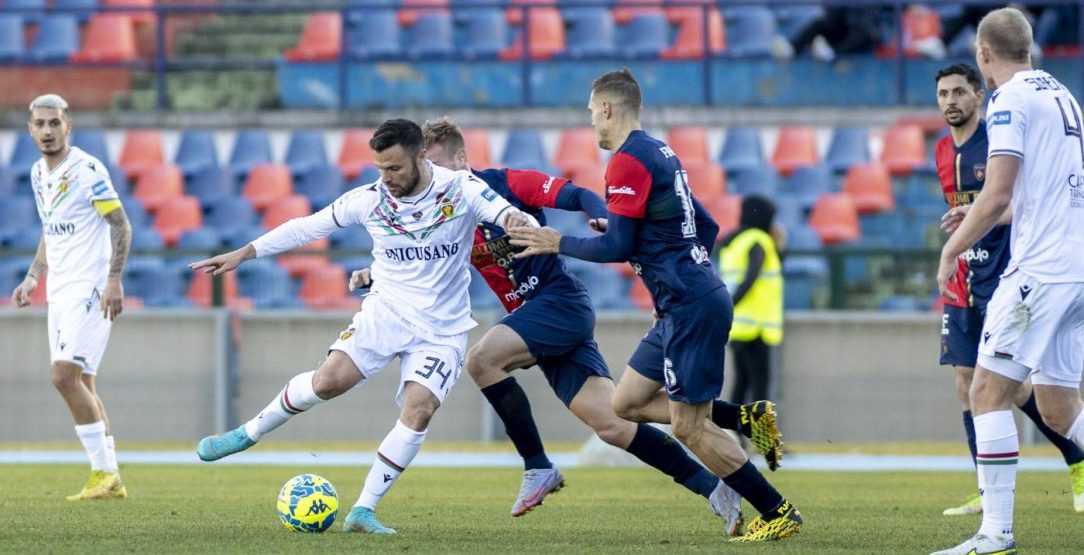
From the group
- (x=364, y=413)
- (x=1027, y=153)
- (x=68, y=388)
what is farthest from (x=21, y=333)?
(x=1027, y=153)

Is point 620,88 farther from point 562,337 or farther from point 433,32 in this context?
point 433,32

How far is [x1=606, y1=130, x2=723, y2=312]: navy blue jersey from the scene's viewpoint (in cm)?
711

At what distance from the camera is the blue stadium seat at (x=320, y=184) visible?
1798 cm

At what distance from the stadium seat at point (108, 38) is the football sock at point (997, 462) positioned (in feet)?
52.7

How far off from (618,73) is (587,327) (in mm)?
1567

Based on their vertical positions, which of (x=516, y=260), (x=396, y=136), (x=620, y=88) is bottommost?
(x=516, y=260)

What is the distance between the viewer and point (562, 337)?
27.1 ft

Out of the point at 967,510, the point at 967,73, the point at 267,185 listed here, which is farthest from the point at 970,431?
the point at 267,185

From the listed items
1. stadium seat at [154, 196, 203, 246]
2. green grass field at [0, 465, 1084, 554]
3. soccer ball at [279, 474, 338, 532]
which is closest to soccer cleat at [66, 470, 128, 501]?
green grass field at [0, 465, 1084, 554]

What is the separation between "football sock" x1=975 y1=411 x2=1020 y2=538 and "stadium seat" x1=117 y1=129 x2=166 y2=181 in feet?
45.2

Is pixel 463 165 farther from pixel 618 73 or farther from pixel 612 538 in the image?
pixel 612 538

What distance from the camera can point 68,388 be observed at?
9.63 m

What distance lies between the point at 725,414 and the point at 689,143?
10.8 meters

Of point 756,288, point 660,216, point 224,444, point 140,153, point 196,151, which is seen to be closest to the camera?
point 660,216
